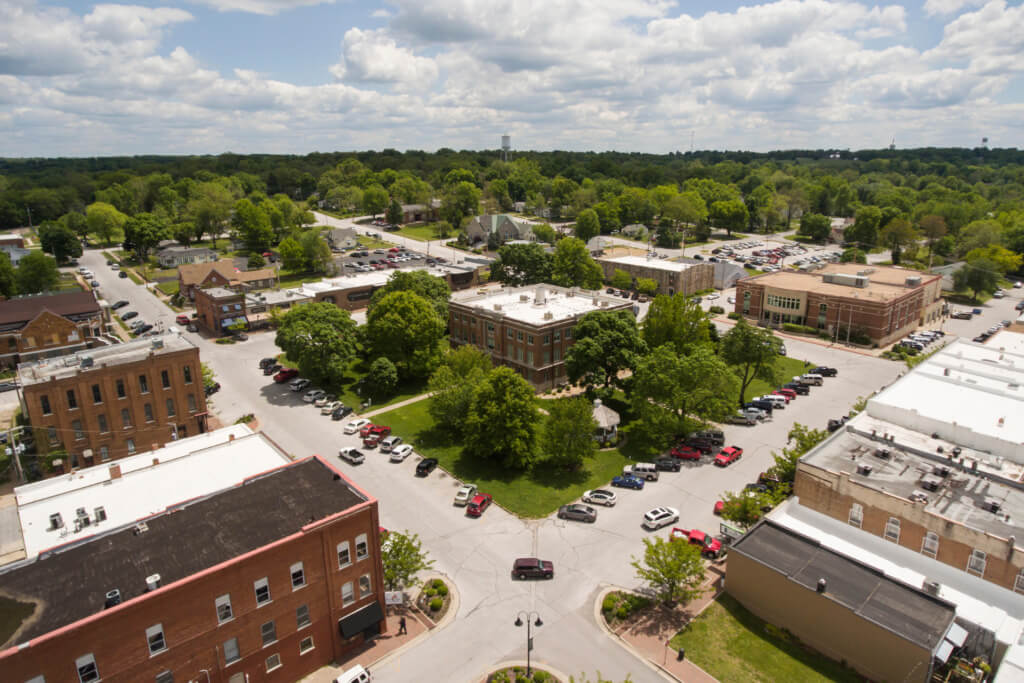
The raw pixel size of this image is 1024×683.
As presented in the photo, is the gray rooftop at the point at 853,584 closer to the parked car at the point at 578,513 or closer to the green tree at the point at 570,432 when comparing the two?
the parked car at the point at 578,513

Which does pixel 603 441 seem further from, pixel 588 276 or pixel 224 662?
pixel 588 276

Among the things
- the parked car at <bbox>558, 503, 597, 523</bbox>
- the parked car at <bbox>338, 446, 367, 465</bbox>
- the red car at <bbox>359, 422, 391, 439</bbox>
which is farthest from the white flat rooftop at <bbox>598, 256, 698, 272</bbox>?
the parked car at <bbox>338, 446, 367, 465</bbox>

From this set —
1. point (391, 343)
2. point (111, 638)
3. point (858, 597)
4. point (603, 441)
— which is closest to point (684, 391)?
point (603, 441)

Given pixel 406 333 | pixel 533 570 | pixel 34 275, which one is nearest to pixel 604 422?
pixel 533 570

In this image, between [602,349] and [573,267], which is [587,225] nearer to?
[573,267]

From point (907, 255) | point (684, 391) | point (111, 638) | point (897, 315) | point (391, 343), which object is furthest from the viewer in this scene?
point (907, 255)

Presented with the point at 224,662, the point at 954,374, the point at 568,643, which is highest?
the point at 954,374

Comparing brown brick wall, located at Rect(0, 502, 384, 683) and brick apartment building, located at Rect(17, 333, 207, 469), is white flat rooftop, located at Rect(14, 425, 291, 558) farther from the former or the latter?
brick apartment building, located at Rect(17, 333, 207, 469)
